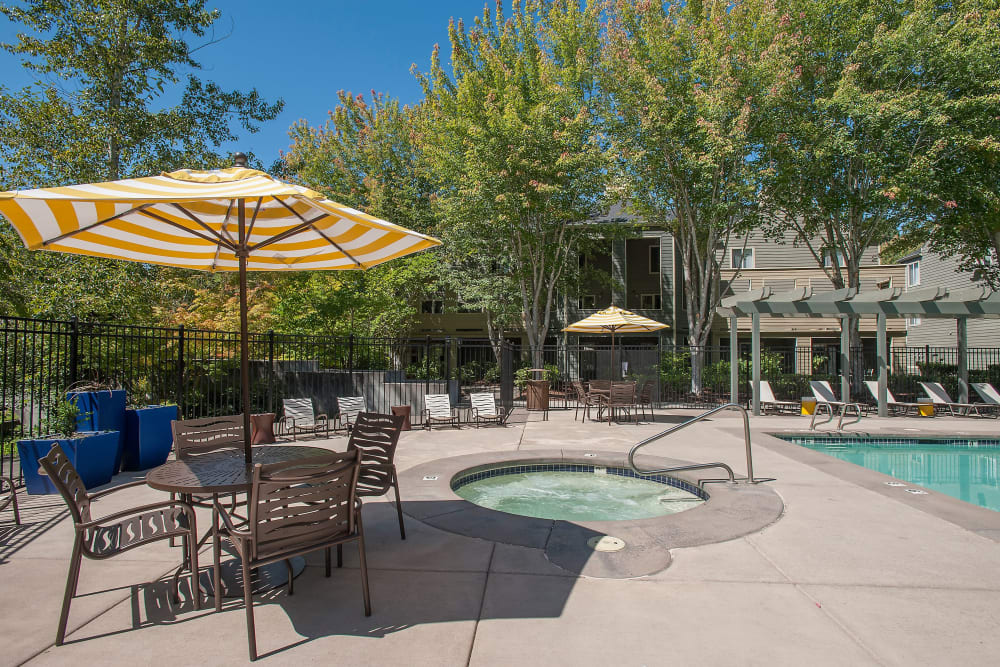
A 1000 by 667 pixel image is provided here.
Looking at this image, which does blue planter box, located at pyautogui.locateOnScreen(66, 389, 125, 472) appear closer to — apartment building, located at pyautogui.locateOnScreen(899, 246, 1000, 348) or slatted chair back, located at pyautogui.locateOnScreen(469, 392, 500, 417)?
slatted chair back, located at pyautogui.locateOnScreen(469, 392, 500, 417)

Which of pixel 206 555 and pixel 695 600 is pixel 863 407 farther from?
pixel 206 555

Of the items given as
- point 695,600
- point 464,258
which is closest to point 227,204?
point 695,600

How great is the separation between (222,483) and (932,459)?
10985mm

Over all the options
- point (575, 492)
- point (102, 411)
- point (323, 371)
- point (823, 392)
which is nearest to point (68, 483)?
point (102, 411)

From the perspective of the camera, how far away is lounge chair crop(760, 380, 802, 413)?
13.3 metres

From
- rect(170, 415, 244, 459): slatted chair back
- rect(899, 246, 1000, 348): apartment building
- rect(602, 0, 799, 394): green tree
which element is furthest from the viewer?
rect(899, 246, 1000, 348): apartment building

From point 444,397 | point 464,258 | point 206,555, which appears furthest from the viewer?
point 464,258

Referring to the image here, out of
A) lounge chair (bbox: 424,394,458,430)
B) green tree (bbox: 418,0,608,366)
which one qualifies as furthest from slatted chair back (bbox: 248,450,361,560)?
green tree (bbox: 418,0,608,366)

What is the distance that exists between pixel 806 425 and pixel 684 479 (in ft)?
22.1

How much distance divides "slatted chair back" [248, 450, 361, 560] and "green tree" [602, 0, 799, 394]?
15391mm

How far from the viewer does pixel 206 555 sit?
13.0ft

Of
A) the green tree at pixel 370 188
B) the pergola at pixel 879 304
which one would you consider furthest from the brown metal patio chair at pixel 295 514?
the green tree at pixel 370 188

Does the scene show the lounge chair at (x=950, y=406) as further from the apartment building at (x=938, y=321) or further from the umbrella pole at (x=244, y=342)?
the umbrella pole at (x=244, y=342)

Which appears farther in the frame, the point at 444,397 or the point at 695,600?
the point at 444,397
